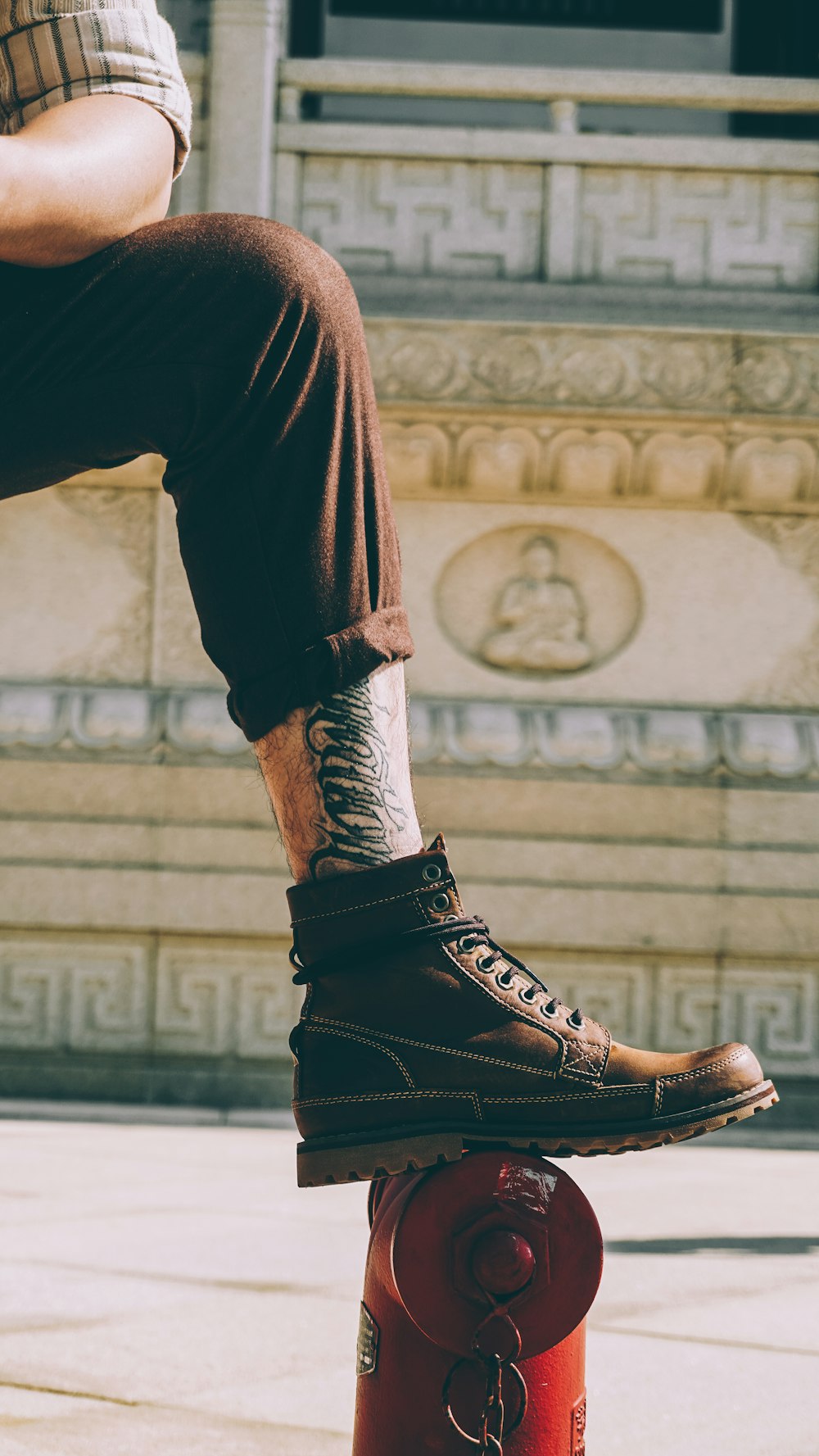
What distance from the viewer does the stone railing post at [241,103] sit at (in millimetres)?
4359

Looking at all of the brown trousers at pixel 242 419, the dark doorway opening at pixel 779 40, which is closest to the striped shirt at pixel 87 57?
the brown trousers at pixel 242 419

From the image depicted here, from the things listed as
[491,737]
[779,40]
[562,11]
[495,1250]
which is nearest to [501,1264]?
[495,1250]

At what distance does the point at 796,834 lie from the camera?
13.9ft

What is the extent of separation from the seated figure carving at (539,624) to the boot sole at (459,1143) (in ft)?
10.6

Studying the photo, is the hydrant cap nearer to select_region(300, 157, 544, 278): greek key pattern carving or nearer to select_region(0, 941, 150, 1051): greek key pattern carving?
select_region(0, 941, 150, 1051): greek key pattern carving

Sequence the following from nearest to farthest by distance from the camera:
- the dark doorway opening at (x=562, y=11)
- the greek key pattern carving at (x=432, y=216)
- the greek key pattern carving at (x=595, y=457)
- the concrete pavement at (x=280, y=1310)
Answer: the concrete pavement at (x=280, y=1310)
the greek key pattern carving at (x=595, y=457)
the greek key pattern carving at (x=432, y=216)
the dark doorway opening at (x=562, y=11)

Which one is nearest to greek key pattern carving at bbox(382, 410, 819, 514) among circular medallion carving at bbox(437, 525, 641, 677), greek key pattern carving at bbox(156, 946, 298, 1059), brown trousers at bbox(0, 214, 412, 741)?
circular medallion carving at bbox(437, 525, 641, 677)

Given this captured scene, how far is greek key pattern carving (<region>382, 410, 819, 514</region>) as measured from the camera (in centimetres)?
429

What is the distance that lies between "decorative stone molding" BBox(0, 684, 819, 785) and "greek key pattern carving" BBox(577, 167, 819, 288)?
1.32m

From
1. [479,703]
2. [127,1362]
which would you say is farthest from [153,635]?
[127,1362]

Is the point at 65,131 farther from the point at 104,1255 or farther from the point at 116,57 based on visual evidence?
the point at 104,1255

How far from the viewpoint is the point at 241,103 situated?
4.38m

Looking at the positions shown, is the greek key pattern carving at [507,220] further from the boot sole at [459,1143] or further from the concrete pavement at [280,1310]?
the boot sole at [459,1143]

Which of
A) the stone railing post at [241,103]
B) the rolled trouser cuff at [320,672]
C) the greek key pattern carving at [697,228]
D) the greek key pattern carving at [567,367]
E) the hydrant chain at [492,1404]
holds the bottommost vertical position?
the hydrant chain at [492,1404]
